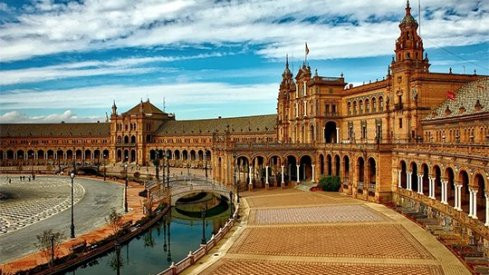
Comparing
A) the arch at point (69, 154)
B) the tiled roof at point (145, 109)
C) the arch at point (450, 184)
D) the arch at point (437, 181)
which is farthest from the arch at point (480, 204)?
the arch at point (69, 154)

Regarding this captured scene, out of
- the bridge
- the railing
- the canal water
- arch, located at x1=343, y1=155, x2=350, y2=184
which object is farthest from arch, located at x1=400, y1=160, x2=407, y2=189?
the railing

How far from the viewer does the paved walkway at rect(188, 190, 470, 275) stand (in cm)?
3145

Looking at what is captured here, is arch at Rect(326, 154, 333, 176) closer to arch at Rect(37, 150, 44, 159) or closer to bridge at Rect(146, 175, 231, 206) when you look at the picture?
bridge at Rect(146, 175, 231, 206)

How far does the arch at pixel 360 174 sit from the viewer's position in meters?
63.2

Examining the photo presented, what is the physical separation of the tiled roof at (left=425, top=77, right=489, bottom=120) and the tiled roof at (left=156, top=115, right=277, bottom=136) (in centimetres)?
5565

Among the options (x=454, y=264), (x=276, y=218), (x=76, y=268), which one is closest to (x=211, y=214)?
(x=276, y=218)

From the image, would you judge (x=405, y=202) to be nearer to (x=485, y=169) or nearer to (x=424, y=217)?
(x=424, y=217)

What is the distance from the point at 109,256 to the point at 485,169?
105 ft

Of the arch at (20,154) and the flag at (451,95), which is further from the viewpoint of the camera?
the arch at (20,154)

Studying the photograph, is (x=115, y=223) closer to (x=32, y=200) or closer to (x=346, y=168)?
(x=32, y=200)

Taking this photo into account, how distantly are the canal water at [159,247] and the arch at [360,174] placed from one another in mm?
18367

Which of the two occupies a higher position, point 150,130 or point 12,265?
point 150,130

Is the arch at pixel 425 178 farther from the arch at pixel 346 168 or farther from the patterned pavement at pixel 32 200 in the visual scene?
the patterned pavement at pixel 32 200

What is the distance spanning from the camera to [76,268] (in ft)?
123
